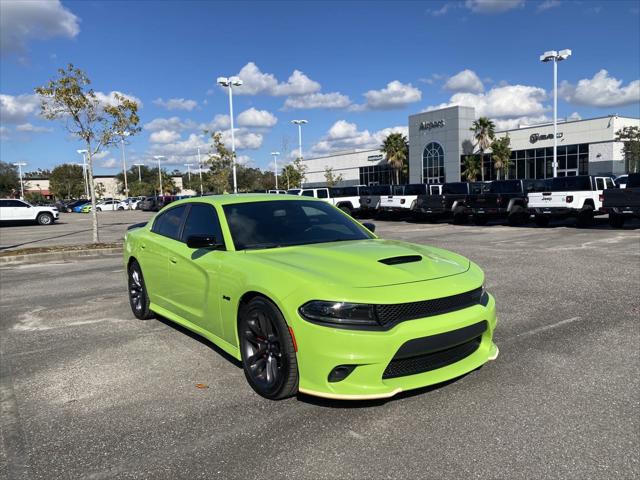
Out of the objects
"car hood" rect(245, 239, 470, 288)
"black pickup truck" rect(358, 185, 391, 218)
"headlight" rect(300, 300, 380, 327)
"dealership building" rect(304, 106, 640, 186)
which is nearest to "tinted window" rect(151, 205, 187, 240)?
"car hood" rect(245, 239, 470, 288)

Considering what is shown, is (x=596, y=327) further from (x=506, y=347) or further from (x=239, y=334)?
(x=239, y=334)

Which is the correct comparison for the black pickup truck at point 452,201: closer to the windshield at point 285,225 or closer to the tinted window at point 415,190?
the tinted window at point 415,190

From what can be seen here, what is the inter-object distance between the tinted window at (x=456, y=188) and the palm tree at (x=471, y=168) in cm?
3393

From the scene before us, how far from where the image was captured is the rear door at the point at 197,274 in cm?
431

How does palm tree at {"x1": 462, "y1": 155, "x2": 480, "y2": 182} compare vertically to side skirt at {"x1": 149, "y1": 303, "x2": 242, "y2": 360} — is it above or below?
above

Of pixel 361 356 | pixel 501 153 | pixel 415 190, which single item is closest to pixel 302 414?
pixel 361 356

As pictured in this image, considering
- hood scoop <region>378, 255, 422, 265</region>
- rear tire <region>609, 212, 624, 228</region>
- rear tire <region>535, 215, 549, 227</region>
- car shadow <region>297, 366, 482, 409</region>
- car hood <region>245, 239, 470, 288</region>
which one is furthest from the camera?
rear tire <region>535, 215, 549, 227</region>

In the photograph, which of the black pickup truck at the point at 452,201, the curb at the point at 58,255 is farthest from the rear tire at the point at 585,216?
the curb at the point at 58,255

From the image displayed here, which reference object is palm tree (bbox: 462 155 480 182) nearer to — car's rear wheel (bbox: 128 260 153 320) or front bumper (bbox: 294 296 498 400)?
car's rear wheel (bbox: 128 260 153 320)

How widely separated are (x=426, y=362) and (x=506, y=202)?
724 inches

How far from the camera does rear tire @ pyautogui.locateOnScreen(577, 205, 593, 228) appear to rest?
1800 cm

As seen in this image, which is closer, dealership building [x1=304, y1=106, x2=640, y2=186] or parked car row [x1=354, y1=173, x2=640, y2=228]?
parked car row [x1=354, y1=173, x2=640, y2=228]

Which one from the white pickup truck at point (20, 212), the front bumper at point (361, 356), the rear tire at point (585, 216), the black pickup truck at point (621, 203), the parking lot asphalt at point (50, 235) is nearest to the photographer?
the front bumper at point (361, 356)

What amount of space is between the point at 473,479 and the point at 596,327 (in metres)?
3.53
